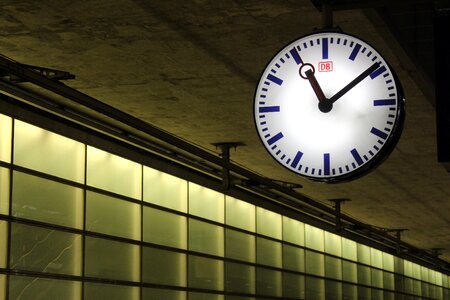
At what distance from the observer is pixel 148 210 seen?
1759 centimetres

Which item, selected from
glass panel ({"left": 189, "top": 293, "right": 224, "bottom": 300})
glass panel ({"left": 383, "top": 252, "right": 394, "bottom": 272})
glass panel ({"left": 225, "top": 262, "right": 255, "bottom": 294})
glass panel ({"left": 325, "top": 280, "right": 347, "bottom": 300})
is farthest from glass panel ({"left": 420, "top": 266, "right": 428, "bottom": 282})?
glass panel ({"left": 189, "top": 293, "right": 224, "bottom": 300})

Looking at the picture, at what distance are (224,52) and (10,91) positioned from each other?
10.5 ft

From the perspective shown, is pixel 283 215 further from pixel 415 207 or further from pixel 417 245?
pixel 417 245

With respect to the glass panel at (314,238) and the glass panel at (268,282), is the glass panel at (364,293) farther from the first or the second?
the glass panel at (268,282)

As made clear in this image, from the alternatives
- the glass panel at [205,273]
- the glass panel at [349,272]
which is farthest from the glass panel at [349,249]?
the glass panel at [205,273]

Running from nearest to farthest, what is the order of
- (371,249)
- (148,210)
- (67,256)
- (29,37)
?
1. (29,37)
2. (67,256)
3. (148,210)
4. (371,249)

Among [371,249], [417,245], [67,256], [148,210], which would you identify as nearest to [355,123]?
[67,256]

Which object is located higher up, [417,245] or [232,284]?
[417,245]

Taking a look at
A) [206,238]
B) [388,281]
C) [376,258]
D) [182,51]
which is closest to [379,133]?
[182,51]

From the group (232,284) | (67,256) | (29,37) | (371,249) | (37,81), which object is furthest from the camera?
(371,249)

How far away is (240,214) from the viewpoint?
2195cm

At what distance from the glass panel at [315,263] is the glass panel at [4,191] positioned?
14.5m

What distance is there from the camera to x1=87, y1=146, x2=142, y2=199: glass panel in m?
15.7

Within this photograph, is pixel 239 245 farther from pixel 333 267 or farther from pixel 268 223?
pixel 333 267
